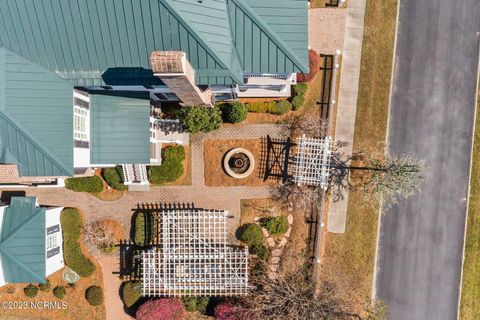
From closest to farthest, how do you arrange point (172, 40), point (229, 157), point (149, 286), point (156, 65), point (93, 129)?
1. point (156, 65)
2. point (172, 40)
3. point (93, 129)
4. point (149, 286)
5. point (229, 157)

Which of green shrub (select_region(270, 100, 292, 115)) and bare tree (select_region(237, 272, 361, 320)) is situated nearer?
bare tree (select_region(237, 272, 361, 320))

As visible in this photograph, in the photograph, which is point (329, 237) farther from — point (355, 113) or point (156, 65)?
point (156, 65)

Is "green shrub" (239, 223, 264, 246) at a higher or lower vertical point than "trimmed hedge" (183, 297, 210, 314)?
higher

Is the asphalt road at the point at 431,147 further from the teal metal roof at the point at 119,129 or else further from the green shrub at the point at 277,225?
the teal metal roof at the point at 119,129

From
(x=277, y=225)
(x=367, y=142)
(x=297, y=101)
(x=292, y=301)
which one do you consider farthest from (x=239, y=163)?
(x=292, y=301)

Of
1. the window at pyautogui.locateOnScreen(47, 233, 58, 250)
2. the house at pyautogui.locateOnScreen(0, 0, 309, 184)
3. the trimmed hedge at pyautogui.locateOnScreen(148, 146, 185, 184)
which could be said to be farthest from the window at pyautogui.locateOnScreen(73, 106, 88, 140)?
the window at pyautogui.locateOnScreen(47, 233, 58, 250)

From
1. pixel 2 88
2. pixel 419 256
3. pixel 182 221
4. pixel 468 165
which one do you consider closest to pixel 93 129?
pixel 2 88

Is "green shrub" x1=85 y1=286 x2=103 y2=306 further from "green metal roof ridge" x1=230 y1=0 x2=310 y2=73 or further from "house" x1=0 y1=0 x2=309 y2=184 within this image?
"green metal roof ridge" x1=230 y1=0 x2=310 y2=73
